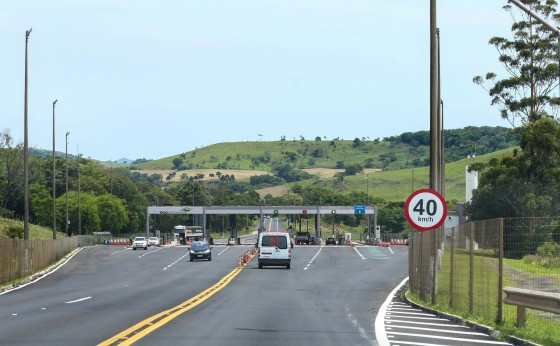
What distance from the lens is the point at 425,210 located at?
966 inches

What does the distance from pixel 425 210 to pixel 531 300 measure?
7.76 meters

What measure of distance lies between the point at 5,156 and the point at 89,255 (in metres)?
63.5

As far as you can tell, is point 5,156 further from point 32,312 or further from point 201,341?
point 201,341

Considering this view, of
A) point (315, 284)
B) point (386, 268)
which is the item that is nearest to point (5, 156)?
point (386, 268)

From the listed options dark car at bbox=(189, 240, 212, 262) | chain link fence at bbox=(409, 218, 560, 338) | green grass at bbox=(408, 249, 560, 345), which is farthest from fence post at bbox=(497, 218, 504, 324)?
dark car at bbox=(189, 240, 212, 262)

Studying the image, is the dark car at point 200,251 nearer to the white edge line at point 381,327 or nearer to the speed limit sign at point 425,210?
the white edge line at point 381,327

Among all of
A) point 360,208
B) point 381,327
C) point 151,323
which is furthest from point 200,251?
point 360,208

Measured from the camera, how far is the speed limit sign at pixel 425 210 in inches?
958

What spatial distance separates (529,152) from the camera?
225 ft

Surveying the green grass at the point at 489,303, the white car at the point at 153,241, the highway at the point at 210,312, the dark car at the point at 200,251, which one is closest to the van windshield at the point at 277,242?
the highway at the point at 210,312

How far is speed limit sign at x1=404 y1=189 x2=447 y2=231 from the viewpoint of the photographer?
2433 centimetres

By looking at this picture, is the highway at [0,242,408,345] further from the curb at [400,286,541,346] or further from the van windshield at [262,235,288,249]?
the van windshield at [262,235,288,249]

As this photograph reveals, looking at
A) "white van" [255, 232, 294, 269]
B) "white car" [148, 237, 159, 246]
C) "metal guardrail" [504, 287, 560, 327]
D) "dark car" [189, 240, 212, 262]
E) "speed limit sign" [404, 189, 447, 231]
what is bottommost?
"white car" [148, 237, 159, 246]

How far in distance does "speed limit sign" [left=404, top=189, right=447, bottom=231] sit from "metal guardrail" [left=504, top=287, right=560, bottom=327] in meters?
6.21
